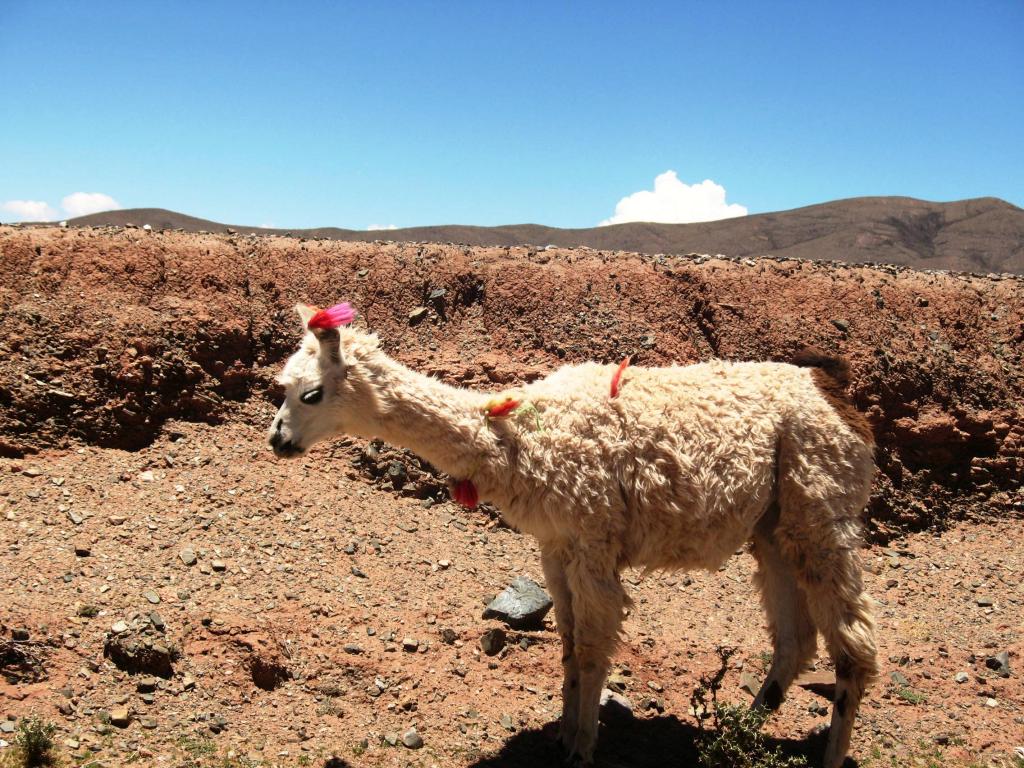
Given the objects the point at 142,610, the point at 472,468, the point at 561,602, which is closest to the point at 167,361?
the point at 142,610

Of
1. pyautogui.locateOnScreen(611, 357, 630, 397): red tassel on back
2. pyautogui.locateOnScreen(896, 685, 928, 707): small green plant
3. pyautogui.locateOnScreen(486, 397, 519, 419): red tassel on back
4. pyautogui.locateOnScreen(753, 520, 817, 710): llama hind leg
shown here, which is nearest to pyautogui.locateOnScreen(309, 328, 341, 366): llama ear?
pyautogui.locateOnScreen(486, 397, 519, 419): red tassel on back

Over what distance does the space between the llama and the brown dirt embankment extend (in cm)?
437

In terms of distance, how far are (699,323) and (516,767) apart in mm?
7196

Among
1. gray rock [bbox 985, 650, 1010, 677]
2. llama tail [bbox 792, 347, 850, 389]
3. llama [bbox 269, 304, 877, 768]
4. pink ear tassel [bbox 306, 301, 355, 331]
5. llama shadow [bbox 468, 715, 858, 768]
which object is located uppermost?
pink ear tassel [bbox 306, 301, 355, 331]

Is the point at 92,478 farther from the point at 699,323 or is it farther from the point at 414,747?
the point at 699,323

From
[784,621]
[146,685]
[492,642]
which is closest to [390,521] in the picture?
[492,642]

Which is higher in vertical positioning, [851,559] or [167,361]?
[167,361]

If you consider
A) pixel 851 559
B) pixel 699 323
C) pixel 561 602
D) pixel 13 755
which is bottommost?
pixel 13 755

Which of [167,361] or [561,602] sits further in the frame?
[167,361]

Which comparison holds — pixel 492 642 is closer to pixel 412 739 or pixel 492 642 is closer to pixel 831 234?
pixel 412 739

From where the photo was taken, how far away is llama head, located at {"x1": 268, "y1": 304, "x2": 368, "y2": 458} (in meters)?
5.04

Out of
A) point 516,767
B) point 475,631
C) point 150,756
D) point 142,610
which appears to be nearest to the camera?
point 150,756

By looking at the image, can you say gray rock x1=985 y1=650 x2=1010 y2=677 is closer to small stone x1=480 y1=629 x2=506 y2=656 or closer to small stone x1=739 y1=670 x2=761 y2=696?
small stone x1=739 y1=670 x2=761 y2=696

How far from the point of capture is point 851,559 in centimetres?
541
